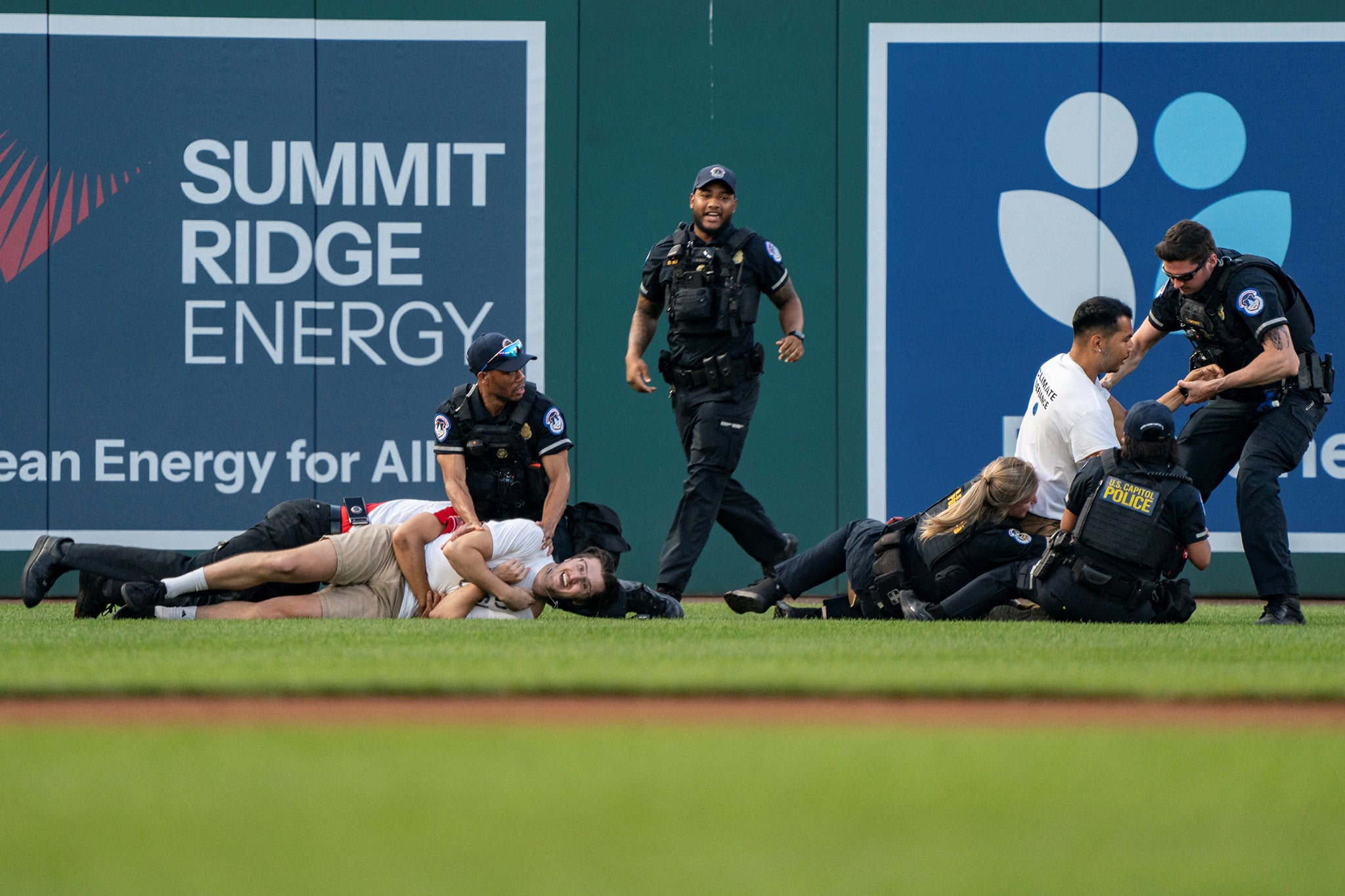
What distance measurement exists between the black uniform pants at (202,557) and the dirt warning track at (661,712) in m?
2.79

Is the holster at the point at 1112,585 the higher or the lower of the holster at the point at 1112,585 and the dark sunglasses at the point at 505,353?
the lower

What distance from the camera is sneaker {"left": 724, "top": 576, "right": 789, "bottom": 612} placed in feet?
22.8

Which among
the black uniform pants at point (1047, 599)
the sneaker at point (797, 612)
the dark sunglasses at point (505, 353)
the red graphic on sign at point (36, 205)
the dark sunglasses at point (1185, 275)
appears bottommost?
the sneaker at point (797, 612)

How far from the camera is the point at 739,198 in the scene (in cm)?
948

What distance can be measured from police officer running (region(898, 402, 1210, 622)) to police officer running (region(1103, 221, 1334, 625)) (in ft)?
1.30

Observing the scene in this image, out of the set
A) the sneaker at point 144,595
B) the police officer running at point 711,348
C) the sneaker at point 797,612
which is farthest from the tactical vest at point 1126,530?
the sneaker at point 144,595

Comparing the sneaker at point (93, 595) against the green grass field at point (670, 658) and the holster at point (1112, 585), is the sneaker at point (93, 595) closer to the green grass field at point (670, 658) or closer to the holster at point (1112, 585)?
the green grass field at point (670, 658)

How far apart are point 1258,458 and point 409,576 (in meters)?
4.03

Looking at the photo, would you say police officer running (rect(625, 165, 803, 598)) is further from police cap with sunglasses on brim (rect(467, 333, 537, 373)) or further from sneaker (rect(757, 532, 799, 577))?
police cap with sunglasses on brim (rect(467, 333, 537, 373))

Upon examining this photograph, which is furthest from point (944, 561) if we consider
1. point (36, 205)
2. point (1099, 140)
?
point (36, 205)

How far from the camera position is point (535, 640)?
17.6 ft

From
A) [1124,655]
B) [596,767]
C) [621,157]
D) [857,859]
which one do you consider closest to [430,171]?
[621,157]

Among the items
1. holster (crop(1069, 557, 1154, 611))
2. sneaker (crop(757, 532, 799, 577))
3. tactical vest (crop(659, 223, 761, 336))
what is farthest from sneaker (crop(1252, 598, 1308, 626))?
tactical vest (crop(659, 223, 761, 336))

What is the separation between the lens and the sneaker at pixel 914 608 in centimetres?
645
